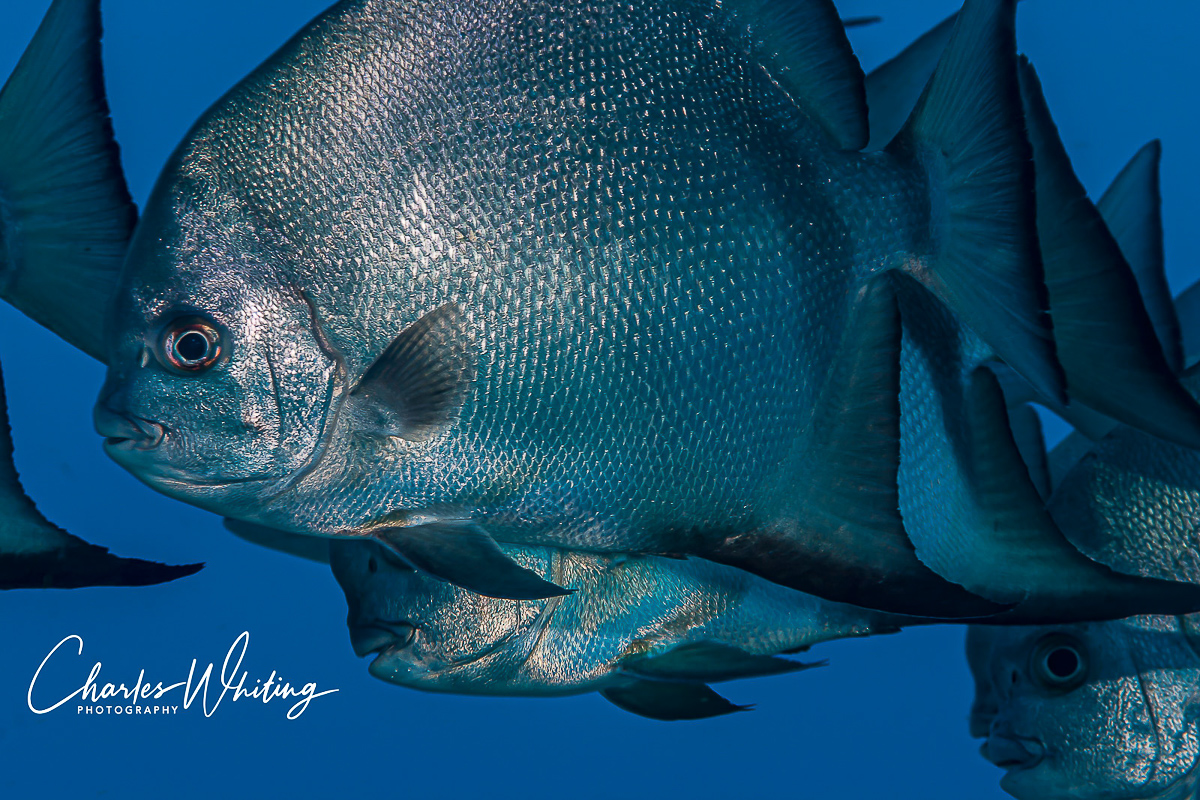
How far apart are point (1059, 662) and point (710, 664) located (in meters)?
0.63

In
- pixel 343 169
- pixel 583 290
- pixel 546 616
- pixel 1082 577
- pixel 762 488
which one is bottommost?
pixel 546 616

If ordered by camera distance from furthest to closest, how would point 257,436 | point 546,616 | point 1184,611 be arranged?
point 546,616, point 1184,611, point 257,436

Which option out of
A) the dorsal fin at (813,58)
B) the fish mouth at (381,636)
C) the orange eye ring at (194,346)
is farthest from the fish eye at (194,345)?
the dorsal fin at (813,58)

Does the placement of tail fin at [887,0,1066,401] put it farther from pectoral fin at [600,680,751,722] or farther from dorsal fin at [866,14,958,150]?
pectoral fin at [600,680,751,722]

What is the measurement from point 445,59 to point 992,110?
1.70 feet

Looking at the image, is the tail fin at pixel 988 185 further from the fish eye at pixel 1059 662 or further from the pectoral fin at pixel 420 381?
the fish eye at pixel 1059 662

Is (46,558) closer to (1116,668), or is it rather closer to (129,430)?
(129,430)

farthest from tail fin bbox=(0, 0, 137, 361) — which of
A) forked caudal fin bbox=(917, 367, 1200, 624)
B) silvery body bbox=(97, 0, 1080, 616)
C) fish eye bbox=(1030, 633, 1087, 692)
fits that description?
fish eye bbox=(1030, 633, 1087, 692)

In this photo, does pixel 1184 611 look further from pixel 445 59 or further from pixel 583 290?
pixel 445 59

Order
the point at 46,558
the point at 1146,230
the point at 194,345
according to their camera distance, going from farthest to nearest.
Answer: the point at 1146,230
the point at 46,558
the point at 194,345

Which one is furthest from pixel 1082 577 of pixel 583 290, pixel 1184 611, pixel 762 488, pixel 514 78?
pixel 514 78

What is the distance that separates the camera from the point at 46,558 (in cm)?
110

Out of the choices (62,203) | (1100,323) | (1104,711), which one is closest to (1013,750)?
(1104,711)

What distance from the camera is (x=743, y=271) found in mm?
863
